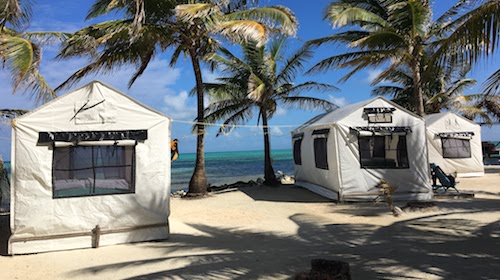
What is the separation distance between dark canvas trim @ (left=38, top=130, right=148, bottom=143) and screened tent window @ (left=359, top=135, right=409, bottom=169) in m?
6.19

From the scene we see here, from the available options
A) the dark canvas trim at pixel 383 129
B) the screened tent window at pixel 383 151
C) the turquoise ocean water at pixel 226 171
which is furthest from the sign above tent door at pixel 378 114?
the turquoise ocean water at pixel 226 171

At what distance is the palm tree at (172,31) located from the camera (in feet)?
28.6

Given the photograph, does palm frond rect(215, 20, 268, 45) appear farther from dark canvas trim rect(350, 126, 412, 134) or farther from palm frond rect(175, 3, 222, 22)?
dark canvas trim rect(350, 126, 412, 134)

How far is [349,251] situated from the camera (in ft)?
16.7

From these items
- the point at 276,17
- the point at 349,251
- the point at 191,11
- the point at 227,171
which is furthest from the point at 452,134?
the point at 227,171

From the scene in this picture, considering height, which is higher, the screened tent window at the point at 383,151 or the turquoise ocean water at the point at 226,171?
the screened tent window at the point at 383,151

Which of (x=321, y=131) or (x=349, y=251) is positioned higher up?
(x=321, y=131)

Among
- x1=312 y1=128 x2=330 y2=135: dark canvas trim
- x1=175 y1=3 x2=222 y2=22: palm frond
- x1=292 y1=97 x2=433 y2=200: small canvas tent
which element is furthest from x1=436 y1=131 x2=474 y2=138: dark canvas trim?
x1=175 y1=3 x2=222 y2=22: palm frond

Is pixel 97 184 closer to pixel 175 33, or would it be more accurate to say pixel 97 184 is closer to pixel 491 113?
pixel 175 33

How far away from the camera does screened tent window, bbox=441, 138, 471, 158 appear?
584 inches

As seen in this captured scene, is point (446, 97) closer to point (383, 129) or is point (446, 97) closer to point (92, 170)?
point (383, 129)

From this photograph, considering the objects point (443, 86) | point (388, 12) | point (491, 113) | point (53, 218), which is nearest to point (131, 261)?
point (53, 218)

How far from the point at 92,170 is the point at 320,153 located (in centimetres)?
683

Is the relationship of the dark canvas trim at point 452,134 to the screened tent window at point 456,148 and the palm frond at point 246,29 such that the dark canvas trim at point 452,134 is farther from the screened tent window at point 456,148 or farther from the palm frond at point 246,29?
the palm frond at point 246,29
